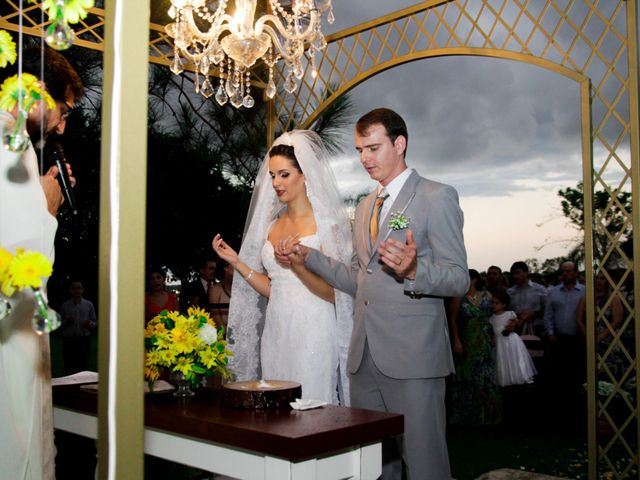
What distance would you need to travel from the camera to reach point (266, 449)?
192 cm

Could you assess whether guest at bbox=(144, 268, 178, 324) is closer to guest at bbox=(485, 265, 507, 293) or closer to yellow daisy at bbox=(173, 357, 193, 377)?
guest at bbox=(485, 265, 507, 293)

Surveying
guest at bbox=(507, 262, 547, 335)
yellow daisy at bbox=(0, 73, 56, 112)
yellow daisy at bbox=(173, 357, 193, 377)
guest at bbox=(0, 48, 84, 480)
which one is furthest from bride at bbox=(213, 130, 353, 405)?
guest at bbox=(507, 262, 547, 335)

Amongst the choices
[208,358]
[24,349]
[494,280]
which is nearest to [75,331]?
[494,280]

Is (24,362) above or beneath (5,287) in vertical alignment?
beneath

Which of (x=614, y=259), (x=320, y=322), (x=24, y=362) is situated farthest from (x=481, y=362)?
(x=24, y=362)

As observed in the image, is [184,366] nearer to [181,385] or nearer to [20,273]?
[181,385]

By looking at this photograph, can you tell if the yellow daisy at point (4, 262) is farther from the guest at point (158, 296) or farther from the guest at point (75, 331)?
the guest at point (75, 331)

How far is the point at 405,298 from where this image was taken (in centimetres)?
293

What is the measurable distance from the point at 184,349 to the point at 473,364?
399 centimetres

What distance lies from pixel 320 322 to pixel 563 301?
13.0 feet

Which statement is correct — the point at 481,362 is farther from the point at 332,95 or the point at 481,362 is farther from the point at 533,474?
the point at 332,95

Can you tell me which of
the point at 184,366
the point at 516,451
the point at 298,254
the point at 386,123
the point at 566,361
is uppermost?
the point at 386,123

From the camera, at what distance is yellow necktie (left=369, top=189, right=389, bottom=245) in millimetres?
3133

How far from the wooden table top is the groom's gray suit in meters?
0.62
